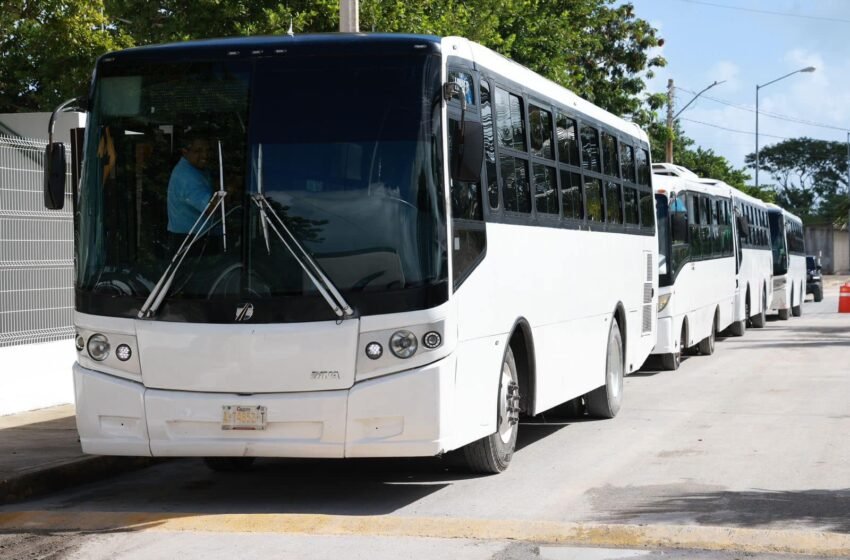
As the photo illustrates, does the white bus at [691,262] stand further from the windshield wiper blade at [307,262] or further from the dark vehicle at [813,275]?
the dark vehicle at [813,275]

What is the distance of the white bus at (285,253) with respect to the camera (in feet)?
29.2

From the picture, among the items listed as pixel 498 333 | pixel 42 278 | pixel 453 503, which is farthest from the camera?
pixel 42 278

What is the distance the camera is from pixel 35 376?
1502cm

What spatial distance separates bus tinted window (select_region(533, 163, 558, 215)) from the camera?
38.5 feet

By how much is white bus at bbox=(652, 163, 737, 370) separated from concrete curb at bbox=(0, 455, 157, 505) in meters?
10.6

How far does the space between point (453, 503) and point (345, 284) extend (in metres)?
1.70

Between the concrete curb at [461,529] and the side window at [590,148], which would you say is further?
the side window at [590,148]

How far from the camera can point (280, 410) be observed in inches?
352

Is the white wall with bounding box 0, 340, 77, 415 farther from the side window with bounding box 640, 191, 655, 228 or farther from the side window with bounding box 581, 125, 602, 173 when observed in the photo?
the side window with bounding box 640, 191, 655, 228

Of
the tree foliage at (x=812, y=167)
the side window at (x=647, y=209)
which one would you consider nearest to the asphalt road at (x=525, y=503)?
the side window at (x=647, y=209)

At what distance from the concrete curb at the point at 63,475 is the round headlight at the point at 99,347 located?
4.29ft

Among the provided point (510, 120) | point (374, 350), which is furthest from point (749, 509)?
point (510, 120)

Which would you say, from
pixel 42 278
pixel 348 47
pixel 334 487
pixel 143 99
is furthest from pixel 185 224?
pixel 42 278

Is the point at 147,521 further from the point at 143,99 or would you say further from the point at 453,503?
the point at 143,99
